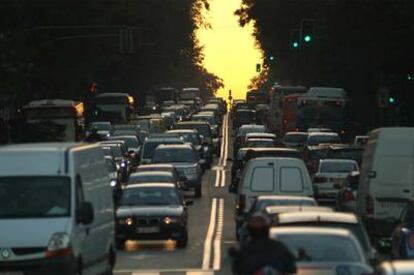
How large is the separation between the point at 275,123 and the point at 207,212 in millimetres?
39118

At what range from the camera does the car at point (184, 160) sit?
4334 cm

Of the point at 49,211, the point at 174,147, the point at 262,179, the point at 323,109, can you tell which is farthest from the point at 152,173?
the point at 323,109

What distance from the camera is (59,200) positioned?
18.5 meters

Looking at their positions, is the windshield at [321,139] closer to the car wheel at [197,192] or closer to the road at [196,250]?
the car wheel at [197,192]

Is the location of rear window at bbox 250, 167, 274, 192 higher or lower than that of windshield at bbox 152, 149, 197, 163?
higher

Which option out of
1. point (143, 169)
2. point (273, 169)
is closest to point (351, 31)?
point (143, 169)

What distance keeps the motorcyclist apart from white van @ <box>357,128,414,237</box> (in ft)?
48.1

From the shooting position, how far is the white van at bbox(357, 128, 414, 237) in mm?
27125

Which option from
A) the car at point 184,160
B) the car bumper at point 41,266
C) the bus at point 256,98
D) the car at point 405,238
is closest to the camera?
the car bumper at point 41,266

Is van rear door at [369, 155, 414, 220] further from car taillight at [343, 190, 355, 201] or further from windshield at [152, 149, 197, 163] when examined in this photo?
windshield at [152, 149, 197, 163]

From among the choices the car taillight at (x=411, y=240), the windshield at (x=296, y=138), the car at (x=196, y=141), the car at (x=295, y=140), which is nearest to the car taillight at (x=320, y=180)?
the car at (x=196, y=141)

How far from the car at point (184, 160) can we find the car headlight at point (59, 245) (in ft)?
80.7

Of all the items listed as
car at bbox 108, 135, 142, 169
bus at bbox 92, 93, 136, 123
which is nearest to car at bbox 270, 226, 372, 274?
car at bbox 108, 135, 142, 169

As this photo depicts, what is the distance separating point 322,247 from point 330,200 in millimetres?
24896
